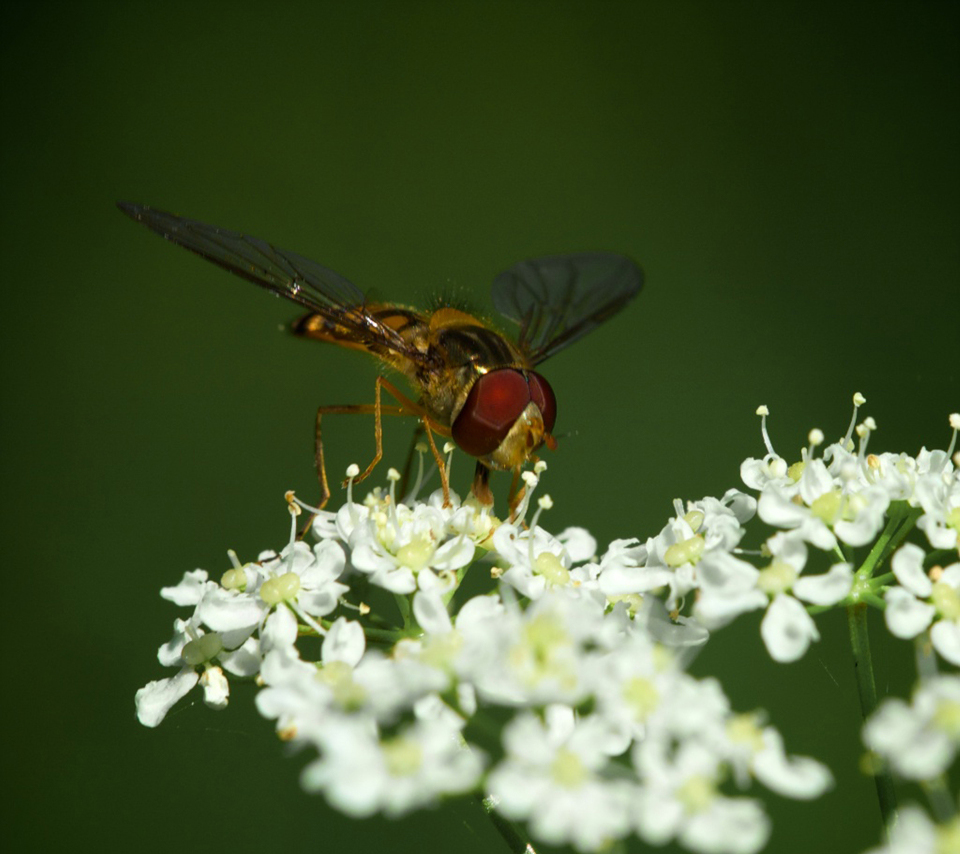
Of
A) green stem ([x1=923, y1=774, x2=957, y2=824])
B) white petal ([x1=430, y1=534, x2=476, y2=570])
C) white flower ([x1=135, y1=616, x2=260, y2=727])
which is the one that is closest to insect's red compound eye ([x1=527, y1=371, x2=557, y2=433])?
white petal ([x1=430, y1=534, x2=476, y2=570])

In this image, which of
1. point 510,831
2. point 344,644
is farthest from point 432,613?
point 510,831

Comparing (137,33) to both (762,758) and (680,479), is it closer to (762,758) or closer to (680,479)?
(680,479)

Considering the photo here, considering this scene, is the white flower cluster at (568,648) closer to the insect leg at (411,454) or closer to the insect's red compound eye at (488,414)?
the insect's red compound eye at (488,414)

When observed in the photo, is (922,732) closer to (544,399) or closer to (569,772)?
(569,772)

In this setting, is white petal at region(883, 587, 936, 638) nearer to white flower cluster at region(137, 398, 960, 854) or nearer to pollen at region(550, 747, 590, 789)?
white flower cluster at region(137, 398, 960, 854)

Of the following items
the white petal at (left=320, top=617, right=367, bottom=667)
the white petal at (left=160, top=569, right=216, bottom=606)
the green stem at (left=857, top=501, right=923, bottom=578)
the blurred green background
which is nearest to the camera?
the white petal at (left=320, top=617, right=367, bottom=667)

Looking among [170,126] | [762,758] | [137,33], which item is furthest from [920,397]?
[137,33]
